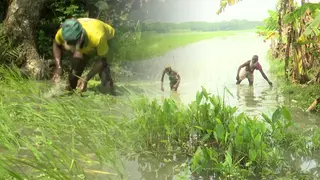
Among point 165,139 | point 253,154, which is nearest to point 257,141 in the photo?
point 253,154

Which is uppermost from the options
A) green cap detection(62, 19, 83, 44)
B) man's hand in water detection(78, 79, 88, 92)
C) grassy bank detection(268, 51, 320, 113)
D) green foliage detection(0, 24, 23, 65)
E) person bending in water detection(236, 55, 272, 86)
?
green cap detection(62, 19, 83, 44)

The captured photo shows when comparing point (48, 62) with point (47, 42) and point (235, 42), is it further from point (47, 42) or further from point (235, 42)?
point (235, 42)

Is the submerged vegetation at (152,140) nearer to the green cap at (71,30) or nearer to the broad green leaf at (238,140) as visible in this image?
the broad green leaf at (238,140)

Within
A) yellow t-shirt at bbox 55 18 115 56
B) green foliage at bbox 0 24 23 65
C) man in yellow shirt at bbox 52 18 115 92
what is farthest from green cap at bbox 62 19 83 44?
green foliage at bbox 0 24 23 65

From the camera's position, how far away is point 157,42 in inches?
202

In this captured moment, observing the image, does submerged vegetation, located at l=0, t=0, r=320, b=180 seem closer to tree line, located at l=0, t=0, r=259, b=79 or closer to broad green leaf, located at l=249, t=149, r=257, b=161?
broad green leaf, located at l=249, t=149, r=257, b=161

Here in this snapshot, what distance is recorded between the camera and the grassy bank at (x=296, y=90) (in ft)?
13.1

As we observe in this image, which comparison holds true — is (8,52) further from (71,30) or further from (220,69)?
(220,69)

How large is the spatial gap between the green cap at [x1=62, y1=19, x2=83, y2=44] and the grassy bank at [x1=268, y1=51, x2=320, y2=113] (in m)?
2.13

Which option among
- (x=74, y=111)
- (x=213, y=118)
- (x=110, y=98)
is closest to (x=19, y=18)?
(x=110, y=98)

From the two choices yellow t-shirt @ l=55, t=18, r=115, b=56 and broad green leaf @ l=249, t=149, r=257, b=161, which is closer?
broad green leaf @ l=249, t=149, r=257, b=161

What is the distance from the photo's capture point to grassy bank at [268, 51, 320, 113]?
3991mm

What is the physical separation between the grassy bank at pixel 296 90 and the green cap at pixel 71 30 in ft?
6.98

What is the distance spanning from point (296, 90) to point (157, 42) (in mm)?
1693
